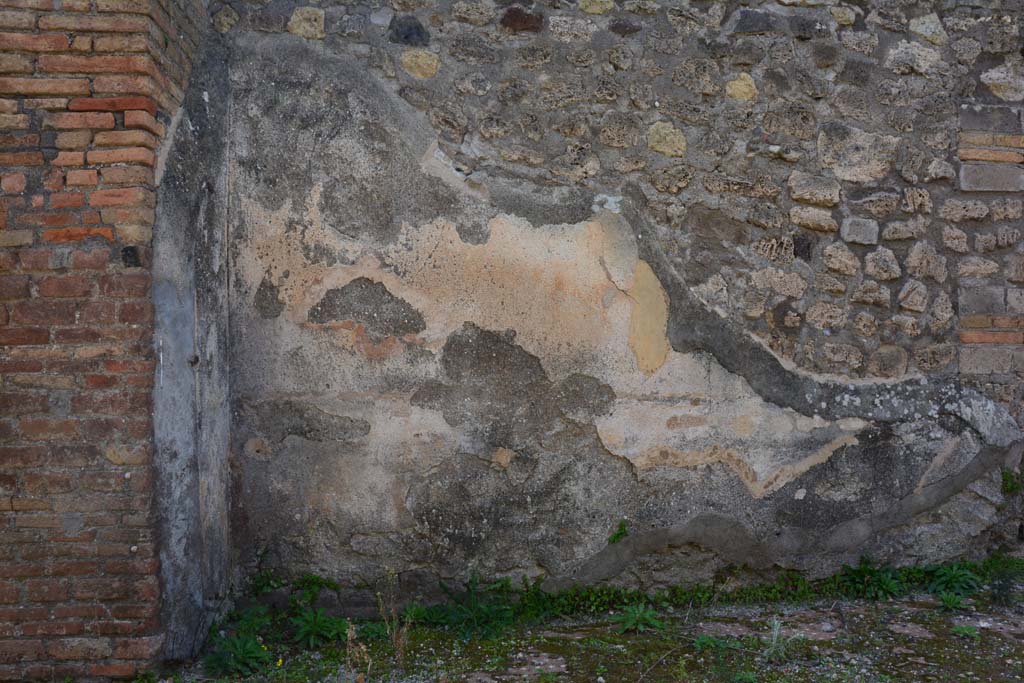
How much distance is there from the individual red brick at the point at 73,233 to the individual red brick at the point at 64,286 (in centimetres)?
13

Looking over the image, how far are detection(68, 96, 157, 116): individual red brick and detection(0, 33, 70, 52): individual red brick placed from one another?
0.59 feet

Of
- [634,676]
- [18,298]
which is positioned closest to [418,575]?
[634,676]

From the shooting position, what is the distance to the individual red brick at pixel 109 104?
8.30 ft

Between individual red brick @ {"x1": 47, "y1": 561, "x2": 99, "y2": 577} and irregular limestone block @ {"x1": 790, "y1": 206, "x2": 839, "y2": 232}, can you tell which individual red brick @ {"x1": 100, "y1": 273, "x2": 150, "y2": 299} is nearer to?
individual red brick @ {"x1": 47, "y1": 561, "x2": 99, "y2": 577}

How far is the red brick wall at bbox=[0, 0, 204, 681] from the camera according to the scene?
8.27 ft

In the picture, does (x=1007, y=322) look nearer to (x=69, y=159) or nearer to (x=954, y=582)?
(x=954, y=582)

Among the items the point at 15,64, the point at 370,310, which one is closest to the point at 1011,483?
the point at 370,310

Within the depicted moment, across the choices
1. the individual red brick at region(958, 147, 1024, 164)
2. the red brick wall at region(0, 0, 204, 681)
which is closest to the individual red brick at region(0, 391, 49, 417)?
the red brick wall at region(0, 0, 204, 681)

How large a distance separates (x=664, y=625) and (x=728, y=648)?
276 millimetres

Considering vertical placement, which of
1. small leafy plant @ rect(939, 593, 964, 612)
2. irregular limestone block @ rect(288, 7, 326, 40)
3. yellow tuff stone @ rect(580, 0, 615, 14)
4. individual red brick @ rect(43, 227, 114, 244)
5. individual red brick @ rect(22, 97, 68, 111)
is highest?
yellow tuff stone @ rect(580, 0, 615, 14)

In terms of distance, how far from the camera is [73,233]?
100.0 inches

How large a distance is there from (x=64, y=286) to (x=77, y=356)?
0.79 feet

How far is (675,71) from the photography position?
3209mm

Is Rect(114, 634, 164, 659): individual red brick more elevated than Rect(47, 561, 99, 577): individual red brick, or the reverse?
Rect(47, 561, 99, 577): individual red brick
